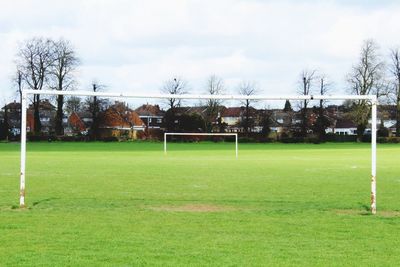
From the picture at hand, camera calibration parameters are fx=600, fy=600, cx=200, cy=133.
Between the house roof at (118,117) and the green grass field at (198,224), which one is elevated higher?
the house roof at (118,117)

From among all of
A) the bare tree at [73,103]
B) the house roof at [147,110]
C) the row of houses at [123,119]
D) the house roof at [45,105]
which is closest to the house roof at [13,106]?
the row of houses at [123,119]

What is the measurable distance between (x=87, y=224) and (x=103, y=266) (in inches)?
150

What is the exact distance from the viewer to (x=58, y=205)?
1500 centimetres

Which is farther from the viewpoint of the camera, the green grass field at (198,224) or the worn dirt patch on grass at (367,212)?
the worn dirt patch on grass at (367,212)

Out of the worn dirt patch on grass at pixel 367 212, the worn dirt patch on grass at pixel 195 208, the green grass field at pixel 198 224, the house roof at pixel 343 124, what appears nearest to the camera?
the green grass field at pixel 198 224

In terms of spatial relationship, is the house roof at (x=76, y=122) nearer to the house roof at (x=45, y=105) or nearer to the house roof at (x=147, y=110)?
the house roof at (x=45, y=105)

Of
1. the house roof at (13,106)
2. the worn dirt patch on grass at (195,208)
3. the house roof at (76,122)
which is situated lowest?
the worn dirt patch on grass at (195,208)

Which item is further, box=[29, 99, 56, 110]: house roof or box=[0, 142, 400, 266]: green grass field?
box=[29, 99, 56, 110]: house roof

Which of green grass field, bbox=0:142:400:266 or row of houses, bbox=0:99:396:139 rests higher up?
row of houses, bbox=0:99:396:139

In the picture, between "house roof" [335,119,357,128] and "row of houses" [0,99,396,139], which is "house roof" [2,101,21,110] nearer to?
"row of houses" [0,99,396,139]

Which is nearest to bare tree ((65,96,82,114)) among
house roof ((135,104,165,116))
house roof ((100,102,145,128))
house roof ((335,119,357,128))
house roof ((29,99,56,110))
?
house roof ((100,102,145,128))

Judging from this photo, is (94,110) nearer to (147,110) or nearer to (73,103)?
(73,103)

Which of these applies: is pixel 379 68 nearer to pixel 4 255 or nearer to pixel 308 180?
pixel 308 180

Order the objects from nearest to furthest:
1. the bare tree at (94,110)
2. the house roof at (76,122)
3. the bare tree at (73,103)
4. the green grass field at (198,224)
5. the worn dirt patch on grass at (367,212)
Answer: the green grass field at (198,224)
the worn dirt patch on grass at (367,212)
the bare tree at (94,110)
the bare tree at (73,103)
the house roof at (76,122)
